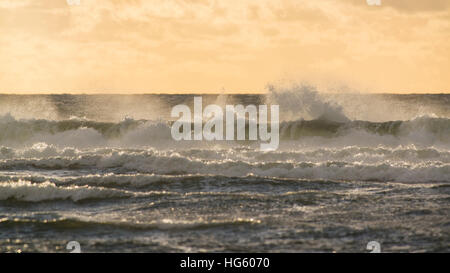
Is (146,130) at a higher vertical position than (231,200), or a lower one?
higher

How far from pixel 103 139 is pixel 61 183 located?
16.3 metres

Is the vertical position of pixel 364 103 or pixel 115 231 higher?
pixel 364 103

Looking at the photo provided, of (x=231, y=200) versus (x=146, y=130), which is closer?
(x=231, y=200)

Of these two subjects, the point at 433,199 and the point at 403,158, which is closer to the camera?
the point at 433,199

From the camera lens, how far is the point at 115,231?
12031 mm

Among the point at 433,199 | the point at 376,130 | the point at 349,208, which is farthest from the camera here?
the point at 376,130

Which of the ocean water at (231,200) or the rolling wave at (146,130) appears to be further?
the rolling wave at (146,130)

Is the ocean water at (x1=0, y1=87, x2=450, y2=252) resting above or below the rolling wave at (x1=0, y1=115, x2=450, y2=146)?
below

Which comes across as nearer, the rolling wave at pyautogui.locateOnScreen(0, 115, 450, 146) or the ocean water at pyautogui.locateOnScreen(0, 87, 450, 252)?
the ocean water at pyautogui.locateOnScreen(0, 87, 450, 252)

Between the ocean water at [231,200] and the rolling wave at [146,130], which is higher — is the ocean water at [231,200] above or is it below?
below

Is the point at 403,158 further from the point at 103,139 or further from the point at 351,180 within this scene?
the point at 103,139

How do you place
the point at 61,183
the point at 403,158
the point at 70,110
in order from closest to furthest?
the point at 61,183, the point at 403,158, the point at 70,110
